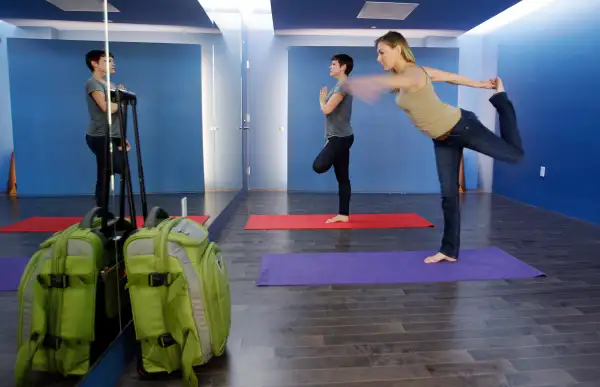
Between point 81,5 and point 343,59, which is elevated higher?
point 343,59

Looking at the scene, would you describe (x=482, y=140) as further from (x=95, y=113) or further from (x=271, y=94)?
(x=271, y=94)

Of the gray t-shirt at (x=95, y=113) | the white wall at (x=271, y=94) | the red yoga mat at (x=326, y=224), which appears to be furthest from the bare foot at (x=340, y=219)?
the gray t-shirt at (x=95, y=113)

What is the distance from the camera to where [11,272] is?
1.45 m

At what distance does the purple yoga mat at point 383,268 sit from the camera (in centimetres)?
272

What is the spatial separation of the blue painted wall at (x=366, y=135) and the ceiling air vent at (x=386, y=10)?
0.76 m

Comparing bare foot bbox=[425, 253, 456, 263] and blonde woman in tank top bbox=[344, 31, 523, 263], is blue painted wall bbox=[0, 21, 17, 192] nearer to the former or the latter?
blonde woman in tank top bbox=[344, 31, 523, 263]

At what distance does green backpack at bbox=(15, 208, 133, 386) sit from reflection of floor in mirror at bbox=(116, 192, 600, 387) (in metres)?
0.28

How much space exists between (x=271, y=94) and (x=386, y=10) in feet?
7.14

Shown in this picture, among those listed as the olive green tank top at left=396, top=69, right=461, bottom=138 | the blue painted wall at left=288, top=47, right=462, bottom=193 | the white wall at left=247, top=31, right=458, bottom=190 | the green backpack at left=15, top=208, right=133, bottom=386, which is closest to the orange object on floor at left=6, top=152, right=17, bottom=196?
the green backpack at left=15, top=208, right=133, bottom=386

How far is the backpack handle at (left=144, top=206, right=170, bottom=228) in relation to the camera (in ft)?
5.78

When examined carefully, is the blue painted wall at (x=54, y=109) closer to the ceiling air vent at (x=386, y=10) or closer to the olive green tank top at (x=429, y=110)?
the olive green tank top at (x=429, y=110)

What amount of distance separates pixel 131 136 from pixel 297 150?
4728mm

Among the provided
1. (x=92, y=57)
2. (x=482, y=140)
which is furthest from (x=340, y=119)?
(x=92, y=57)

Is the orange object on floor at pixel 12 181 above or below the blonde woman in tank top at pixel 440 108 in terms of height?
below
